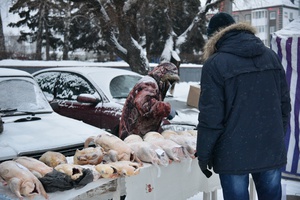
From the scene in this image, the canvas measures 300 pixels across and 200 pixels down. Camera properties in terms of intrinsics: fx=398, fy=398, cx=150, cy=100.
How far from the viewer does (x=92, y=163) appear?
3.05m

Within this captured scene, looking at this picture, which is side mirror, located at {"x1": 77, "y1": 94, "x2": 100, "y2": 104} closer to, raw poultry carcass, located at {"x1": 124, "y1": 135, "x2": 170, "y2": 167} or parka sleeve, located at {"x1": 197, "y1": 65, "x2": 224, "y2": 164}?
raw poultry carcass, located at {"x1": 124, "y1": 135, "x2": 170, "y2": 167}

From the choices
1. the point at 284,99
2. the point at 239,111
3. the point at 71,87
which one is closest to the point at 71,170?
the point at 239,111

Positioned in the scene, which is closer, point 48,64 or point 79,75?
point 79,75

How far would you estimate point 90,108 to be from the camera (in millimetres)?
6820

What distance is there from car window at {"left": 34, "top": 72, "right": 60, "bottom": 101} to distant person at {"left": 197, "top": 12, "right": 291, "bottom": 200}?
535 centimetres

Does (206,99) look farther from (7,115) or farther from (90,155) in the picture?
(7,115)

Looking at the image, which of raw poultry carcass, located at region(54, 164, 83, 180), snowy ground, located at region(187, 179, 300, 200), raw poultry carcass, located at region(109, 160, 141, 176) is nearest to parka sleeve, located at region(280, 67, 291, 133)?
raw poultry carcass, located at region(109, 160, 141, 176)

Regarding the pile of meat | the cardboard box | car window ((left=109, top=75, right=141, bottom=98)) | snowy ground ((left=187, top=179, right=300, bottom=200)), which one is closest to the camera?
the pile of meat

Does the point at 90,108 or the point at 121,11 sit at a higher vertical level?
the point at 121,11

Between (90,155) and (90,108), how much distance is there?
3792 mm

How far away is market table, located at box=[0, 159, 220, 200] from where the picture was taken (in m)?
2.73

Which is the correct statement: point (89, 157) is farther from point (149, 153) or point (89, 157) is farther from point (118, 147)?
point (149, 153)

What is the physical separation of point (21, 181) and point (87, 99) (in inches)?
158

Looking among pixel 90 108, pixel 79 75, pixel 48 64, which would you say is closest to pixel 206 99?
pixel 90 108
